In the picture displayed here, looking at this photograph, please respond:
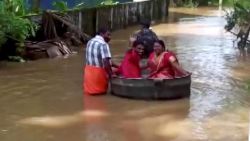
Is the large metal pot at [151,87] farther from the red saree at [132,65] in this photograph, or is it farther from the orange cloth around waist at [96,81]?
the red saree at [132,65]

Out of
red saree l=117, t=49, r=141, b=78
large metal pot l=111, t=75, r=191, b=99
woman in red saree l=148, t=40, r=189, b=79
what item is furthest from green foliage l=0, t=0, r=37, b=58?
woman in red saree l=148, t=40, r=189, b=79

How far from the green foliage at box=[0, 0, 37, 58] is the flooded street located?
29.1 inches

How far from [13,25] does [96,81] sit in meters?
4.15

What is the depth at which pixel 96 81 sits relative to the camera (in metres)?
11.1

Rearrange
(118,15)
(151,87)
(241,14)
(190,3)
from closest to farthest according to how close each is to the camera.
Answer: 1. (151,87)
2. (241,14)
3. (118,15)
4. (190,3)

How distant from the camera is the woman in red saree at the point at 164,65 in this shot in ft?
35.3

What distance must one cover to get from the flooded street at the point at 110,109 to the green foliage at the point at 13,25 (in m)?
0.74

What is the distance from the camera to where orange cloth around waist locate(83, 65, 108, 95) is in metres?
11.1

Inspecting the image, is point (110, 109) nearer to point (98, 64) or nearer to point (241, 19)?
point (98, 64)

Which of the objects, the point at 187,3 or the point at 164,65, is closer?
the point at 164,65

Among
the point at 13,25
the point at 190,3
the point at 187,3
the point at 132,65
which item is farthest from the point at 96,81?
the point at 187,3

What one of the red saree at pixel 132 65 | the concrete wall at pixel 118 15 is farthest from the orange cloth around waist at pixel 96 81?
the concrete wall at pixel 118 15

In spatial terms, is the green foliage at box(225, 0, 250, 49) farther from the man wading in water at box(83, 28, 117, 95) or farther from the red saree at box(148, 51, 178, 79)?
the man wading in water at box(83, 28, 117, 95)

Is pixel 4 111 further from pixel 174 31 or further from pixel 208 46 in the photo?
pixel 174 31
